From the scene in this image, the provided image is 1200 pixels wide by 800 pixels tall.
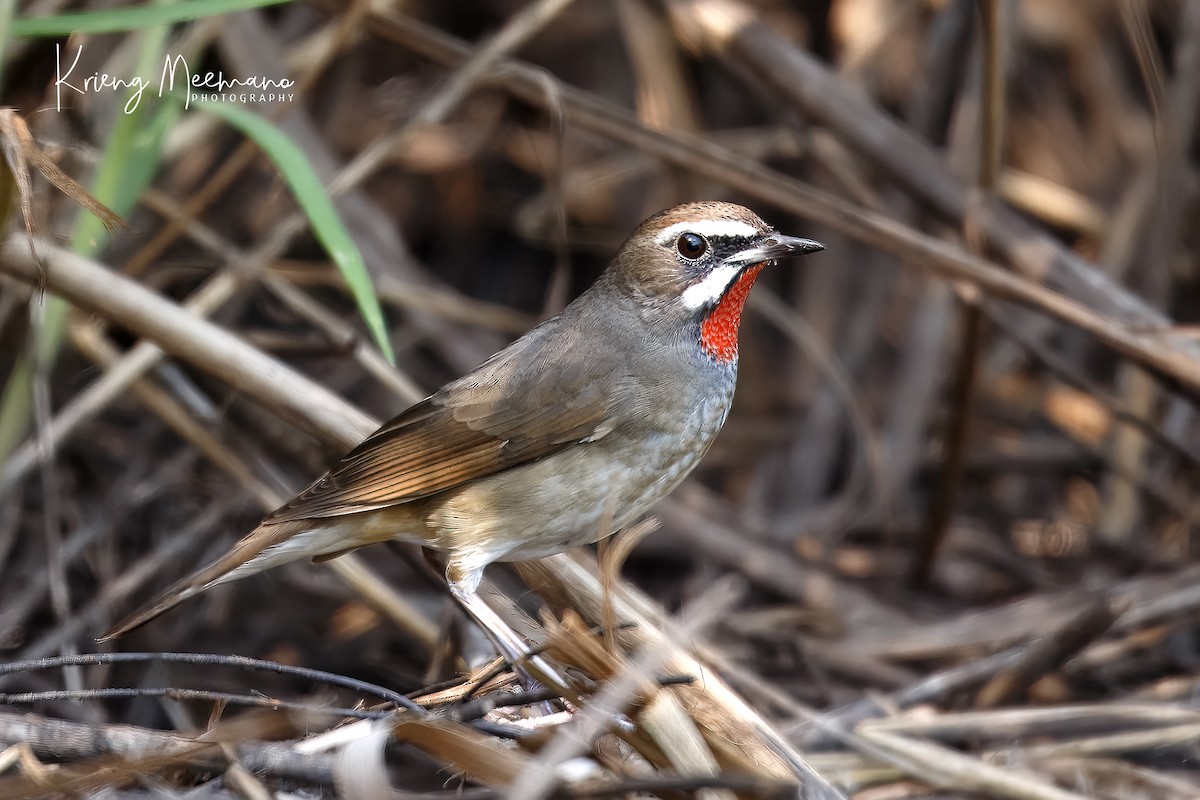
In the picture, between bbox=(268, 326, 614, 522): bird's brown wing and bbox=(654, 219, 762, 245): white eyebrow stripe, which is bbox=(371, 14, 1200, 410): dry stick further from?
bbox=(268, 326, 614, 522): bird's brown wing

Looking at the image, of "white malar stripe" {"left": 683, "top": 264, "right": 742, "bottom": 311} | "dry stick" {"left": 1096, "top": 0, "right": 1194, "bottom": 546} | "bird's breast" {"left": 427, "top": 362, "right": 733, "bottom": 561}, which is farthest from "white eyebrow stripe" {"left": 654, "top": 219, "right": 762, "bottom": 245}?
"dry stick" {"left": 1096, "top": 0, "right": 1194, "bottom": 546}

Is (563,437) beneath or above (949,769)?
above

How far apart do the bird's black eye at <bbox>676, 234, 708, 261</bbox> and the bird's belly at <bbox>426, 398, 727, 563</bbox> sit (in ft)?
1.51

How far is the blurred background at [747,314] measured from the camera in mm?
4719

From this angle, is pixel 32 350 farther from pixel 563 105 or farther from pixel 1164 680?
pixel 1164 680

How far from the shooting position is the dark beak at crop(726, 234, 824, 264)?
3.86 metres

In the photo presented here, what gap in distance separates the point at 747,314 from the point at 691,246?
3.64m

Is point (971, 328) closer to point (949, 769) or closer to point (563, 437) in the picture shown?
point (949, 769)

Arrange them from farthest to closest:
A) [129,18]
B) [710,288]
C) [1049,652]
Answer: [1049,652] → [710,288] → [129,18]

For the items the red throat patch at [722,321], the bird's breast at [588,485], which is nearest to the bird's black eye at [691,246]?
the red throat patch at [722,321]

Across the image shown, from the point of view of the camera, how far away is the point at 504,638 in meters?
3.70

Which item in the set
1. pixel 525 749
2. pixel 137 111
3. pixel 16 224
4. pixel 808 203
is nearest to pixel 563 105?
pixel 808 203

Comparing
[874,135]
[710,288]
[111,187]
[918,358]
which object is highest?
[874,135]

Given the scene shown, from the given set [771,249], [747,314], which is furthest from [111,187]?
[747,314]
